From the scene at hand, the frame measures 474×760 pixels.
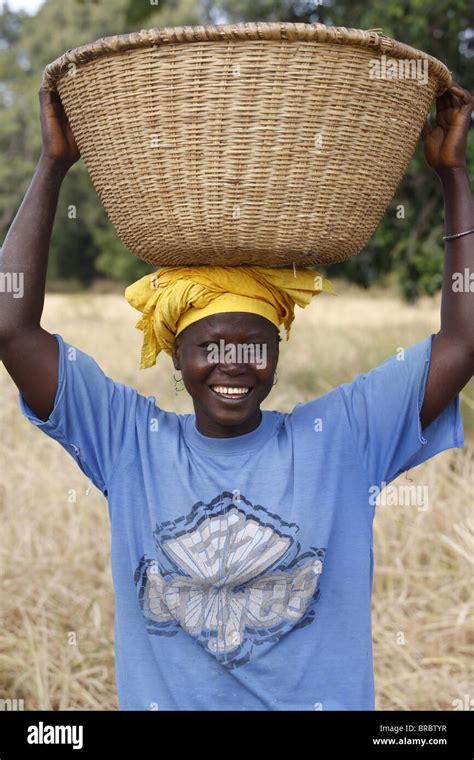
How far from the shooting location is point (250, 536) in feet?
6.39

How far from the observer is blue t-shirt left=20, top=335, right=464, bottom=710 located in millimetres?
1937

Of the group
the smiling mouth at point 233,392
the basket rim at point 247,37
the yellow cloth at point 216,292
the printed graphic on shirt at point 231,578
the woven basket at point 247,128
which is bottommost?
the printed graphic on shirt at point 231,578

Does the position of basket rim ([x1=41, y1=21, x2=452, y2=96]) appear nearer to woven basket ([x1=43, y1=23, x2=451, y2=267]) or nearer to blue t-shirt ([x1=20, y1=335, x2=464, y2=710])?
woven basket ([x1=43, y1=23, x2=451, y2=267])

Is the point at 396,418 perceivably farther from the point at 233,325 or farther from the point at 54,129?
the point at 54,129

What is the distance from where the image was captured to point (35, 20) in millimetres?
23375

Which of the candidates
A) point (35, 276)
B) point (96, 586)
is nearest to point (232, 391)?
point (35, 276)

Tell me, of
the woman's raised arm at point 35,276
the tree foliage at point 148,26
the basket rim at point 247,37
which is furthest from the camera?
the tree foliage at point 148,26

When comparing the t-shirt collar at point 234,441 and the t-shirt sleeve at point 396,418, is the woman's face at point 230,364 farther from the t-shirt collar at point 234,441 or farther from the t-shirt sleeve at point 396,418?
the t-shirt sleeve at point 396,418

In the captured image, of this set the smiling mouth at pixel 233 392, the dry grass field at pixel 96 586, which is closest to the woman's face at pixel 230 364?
the smiling mouth at pixel 233 392

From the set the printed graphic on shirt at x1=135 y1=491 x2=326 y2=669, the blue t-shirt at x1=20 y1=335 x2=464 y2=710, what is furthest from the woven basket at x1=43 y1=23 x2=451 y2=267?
the printed graphic on shirt at x1=135 y1=491 x2=326 y2=669

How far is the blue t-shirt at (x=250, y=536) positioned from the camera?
194 centimetres

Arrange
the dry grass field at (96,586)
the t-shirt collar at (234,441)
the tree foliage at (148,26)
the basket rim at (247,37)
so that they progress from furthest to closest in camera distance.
Answer: 1. the tree foliage at (148,26)
2. the dry grass field at (96,586)
3. the t-shirt collar at (234,441)
4. the basket rim at (247,37)

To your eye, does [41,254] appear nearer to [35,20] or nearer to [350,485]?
[350,485]

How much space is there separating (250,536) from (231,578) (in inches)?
3.8
